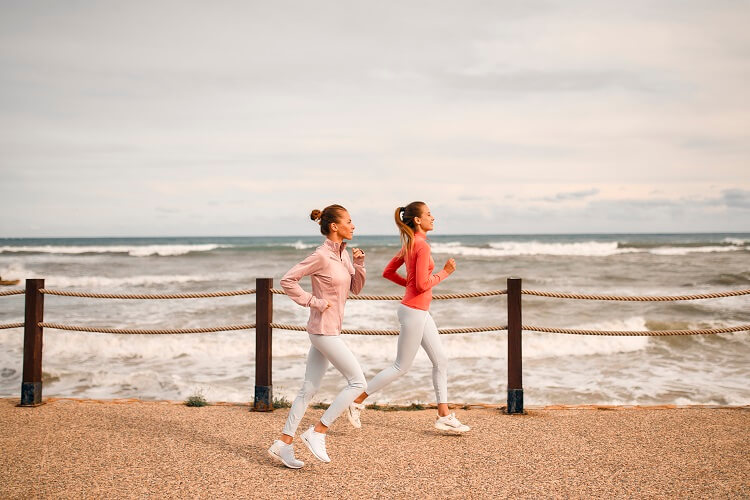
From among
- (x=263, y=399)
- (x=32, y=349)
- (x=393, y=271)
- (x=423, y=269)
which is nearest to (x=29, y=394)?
(x=32, y=349)

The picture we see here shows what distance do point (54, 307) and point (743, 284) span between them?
21370mm

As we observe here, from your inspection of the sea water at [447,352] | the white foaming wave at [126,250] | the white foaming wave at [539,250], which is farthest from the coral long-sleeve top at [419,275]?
the white foaming wave at [126,250]

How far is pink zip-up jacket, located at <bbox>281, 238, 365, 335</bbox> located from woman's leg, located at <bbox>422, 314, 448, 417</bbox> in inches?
37.6

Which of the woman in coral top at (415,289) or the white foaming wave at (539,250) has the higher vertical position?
the white foaming wave at (539,250)

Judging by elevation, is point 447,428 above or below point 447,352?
above

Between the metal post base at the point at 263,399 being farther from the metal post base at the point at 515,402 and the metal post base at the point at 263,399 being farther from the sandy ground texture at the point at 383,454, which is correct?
the metal post base at the point at 515,402

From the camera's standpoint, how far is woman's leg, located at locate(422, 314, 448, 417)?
4566 mm

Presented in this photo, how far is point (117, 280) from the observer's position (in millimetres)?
24047

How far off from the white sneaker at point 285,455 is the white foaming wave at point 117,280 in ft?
64.1

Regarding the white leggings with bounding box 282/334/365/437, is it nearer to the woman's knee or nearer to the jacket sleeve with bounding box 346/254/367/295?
the woman's knee

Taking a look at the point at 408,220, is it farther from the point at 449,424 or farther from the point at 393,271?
→ the point at 449,424

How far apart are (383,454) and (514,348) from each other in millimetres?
1714

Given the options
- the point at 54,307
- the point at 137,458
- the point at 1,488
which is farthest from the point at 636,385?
the point at 54,307

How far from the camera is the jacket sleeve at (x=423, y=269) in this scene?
423cm
